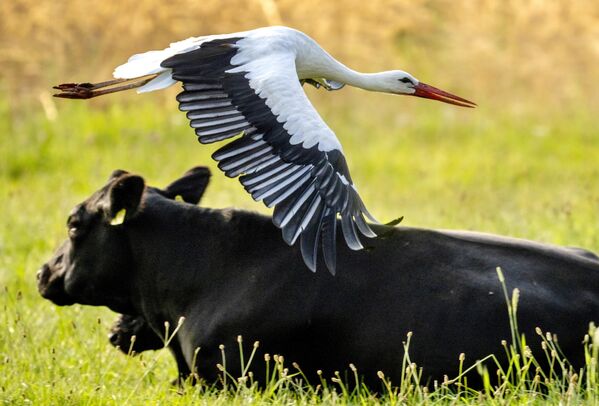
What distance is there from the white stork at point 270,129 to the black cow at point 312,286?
1.11 ft

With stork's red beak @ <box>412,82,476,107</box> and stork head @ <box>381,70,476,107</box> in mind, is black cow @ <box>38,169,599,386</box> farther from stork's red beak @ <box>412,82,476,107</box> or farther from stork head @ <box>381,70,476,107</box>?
stork head @ <box>381,70,476,107</box>

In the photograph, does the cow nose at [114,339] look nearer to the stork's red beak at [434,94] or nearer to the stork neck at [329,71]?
the stork neck at [329,71]

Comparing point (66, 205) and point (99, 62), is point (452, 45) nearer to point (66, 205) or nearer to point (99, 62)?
point (99, 62)

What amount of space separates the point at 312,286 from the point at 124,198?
37.9 inches

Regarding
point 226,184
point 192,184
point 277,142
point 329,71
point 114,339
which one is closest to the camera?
point 277,142

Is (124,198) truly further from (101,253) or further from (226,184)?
(226,184)

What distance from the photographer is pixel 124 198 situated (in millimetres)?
5488

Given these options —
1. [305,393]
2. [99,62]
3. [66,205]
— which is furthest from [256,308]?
[99,62]

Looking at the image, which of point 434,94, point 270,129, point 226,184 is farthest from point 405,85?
point 226,184

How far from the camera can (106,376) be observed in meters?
5.32

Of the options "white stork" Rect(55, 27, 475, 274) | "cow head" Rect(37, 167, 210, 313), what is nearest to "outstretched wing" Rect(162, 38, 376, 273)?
"white stork" Rect(55, 27, 475, 274)

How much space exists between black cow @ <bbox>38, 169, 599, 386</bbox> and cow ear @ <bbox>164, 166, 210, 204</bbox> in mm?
366

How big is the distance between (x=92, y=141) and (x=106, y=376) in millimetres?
5861

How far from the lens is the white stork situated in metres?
4.75
